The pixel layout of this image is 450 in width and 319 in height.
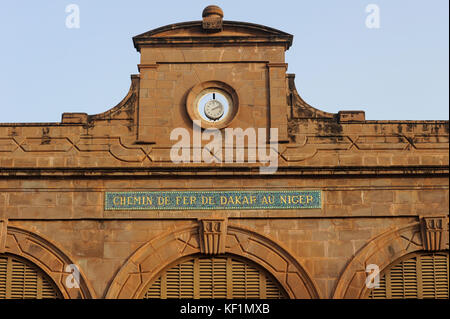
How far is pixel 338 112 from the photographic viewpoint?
26.7 m

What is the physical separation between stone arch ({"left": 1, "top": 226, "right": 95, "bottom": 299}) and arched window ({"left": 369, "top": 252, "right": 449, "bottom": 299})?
7.64m

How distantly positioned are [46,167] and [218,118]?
15.8ft

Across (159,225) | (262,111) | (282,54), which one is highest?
(282,54)

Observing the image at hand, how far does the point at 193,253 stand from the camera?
84.0 feet

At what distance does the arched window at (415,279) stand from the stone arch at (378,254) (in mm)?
257

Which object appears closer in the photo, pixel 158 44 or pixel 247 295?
pixel 247 295

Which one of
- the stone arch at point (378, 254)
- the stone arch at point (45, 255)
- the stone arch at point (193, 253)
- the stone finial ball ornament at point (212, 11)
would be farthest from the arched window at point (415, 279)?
the stone finial ball ornament at point (212, 11)

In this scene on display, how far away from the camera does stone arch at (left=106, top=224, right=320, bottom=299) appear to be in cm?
2534

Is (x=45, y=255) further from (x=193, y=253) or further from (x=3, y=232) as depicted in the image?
(x=193, y=253)

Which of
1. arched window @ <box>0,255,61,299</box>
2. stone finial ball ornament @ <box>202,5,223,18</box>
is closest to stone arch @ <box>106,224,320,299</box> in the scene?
arched window @ <box>0,255,61,299</box>

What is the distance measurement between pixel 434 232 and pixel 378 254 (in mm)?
1596

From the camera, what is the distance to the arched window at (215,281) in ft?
83.7
